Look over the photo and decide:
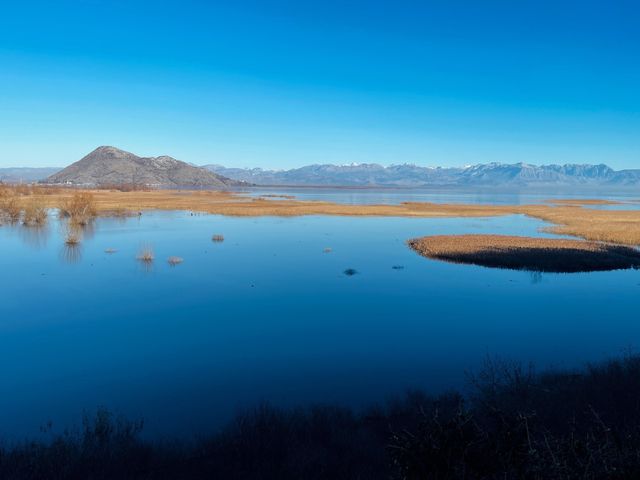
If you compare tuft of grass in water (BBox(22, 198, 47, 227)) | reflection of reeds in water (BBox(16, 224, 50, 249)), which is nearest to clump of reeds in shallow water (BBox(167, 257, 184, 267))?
reflection of reeds in water (BBox(16, 224, 50, 249))

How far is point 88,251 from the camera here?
33.7 m

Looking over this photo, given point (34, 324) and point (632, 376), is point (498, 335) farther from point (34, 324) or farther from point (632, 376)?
point (34, 324)

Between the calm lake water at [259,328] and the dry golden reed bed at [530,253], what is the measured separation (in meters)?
2.18

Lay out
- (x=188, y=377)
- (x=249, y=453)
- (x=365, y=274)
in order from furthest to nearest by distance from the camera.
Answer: (x=365, y=274) → (x=188, y=377) → (x=249, y=453)

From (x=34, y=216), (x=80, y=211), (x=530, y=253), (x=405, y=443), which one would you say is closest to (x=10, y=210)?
(x=34, y=216)

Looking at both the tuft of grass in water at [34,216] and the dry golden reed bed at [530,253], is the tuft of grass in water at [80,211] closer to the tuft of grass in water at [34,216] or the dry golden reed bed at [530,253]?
the tuft of grass in water at [34,216]

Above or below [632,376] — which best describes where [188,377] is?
below

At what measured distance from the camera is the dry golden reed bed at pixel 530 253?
30000mm

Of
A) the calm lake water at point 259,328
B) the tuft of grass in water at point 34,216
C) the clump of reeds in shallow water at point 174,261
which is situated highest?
the tuft of grass in water at point 34,216

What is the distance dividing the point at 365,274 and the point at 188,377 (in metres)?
16.0

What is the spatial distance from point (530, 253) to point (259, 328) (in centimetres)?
2295

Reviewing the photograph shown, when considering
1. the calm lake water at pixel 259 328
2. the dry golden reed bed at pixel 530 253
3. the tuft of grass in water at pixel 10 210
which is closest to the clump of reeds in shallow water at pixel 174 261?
the calm lake water at pixel 259 328

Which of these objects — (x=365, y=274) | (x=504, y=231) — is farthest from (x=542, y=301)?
(x=504, y=231)

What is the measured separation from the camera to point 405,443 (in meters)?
5.09
